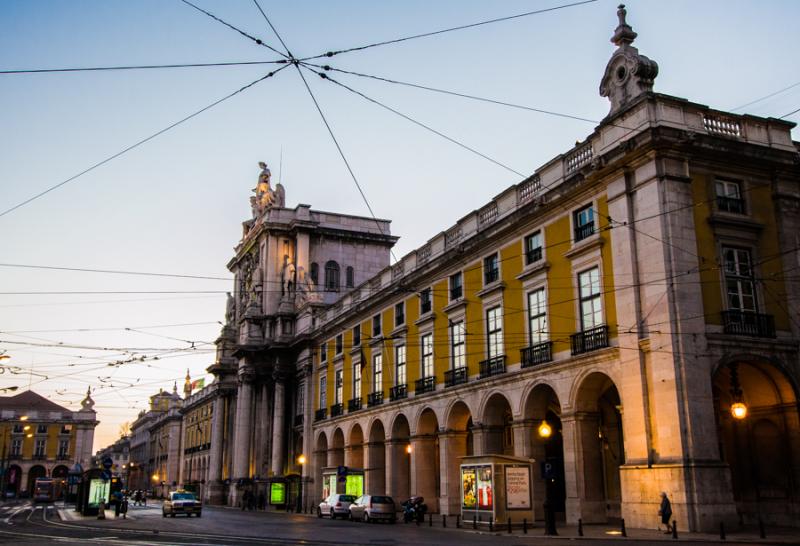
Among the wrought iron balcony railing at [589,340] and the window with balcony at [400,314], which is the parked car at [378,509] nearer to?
the window with balcony at [400,314]

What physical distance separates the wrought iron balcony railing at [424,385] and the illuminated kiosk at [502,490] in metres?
9.73

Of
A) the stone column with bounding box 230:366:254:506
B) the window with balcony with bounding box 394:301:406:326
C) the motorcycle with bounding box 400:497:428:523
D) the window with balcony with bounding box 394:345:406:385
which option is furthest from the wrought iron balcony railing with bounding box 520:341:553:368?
the stone column with bounding box 230:366:254:506

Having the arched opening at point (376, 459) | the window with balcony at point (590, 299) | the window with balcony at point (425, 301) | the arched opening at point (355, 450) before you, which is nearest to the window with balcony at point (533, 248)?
the window with balcony at point (590, 299)

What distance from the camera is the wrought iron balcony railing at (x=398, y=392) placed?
1689 inches

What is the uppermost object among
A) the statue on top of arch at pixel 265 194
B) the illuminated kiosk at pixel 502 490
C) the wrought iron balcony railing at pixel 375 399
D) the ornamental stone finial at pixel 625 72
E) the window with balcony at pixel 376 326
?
the statue on top of arch at pixel 265 194

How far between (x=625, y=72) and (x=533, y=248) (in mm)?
7928

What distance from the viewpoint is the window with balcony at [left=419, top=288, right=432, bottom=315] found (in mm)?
41031

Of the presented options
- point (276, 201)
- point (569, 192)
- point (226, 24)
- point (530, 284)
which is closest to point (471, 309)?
point (530, 284)

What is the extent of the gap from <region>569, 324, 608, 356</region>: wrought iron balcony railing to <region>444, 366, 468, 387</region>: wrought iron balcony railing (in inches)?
328

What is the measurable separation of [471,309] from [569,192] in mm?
8760

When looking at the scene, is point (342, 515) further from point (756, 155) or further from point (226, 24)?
point (226, 24)

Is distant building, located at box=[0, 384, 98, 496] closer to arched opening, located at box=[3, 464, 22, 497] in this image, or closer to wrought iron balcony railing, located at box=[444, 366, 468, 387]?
arched opening, located at box=[3, 464, 22, 497]

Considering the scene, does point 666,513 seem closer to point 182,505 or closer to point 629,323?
point 629,323

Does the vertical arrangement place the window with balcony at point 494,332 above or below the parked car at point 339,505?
above
